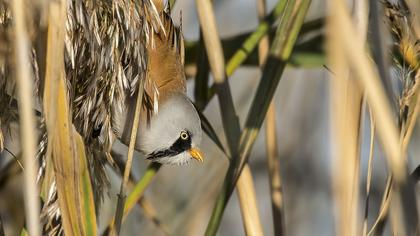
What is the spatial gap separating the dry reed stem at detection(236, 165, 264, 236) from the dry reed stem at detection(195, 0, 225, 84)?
0.59 feet

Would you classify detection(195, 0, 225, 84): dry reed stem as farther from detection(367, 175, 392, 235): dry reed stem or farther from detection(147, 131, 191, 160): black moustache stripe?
detection(367, 175, 392, 235): dry reed stem

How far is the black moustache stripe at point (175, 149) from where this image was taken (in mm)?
1383

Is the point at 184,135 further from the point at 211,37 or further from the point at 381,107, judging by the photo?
the point at 381,107

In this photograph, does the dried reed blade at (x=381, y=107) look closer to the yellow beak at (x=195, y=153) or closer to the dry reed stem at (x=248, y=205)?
the dry reed stem at (x=248, y=205)

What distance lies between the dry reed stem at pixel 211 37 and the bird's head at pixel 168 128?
11cm

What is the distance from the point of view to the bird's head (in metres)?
1.35

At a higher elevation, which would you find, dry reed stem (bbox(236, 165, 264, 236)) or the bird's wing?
the bird's wing

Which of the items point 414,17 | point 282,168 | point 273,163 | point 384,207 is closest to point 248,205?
point 273,163

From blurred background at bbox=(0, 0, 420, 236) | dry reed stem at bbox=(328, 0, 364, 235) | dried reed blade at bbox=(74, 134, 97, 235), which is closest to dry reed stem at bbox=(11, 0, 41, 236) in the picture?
dried reed blade at bbox=(74, 134, 97, 235)

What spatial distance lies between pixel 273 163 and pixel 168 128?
204 mm

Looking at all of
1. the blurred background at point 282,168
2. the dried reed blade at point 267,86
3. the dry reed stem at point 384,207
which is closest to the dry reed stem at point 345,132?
the dry reed stem at point 384,207

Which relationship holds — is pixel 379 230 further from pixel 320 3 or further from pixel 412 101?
A: pixel 320 3

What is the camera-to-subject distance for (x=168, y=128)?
1.38 m

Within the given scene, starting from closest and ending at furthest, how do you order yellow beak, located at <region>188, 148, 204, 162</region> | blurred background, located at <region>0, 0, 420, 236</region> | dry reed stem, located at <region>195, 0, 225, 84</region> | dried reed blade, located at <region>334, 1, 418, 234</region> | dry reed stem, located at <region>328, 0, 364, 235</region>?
dried reed blade, located at <region>334, 1, 418, 234</region>
dry reed stem, located at <region>328, 0, 364, 235</region>
dry reed stem, located at <region>195, 0, 225, 84</region>
yellow beak, located at <region>188, 148, 204, 162</region>
blurred background, located at <region>0, 0, 420, 236</region>
